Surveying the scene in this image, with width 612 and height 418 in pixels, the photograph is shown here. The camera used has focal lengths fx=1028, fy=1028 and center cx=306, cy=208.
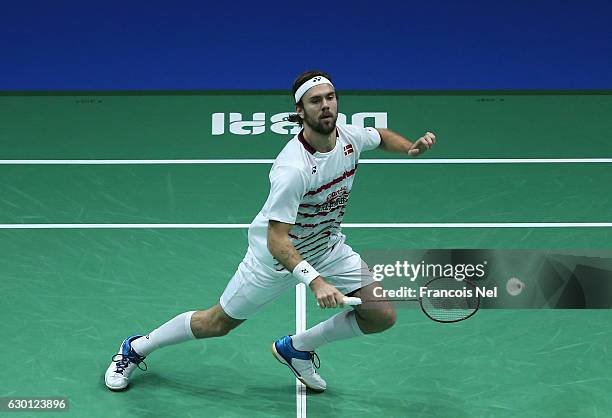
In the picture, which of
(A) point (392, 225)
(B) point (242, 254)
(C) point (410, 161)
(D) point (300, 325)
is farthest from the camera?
(C) point (410, 161)

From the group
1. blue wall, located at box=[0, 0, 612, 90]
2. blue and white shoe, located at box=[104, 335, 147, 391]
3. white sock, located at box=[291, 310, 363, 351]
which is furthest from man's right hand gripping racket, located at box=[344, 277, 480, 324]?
blue wall, located at box=[0, 0, 612, 90]

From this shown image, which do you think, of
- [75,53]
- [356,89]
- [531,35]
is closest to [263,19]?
[356,89]

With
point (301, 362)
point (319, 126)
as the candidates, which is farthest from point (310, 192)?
point (301, 362)

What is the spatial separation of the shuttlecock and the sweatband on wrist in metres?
1.37

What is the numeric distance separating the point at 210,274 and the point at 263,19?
3598 millimetres

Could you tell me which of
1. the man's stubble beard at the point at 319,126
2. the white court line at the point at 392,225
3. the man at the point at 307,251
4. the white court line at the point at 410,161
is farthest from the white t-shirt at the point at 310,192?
the white court line at the point at 410,161

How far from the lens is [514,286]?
6.41m

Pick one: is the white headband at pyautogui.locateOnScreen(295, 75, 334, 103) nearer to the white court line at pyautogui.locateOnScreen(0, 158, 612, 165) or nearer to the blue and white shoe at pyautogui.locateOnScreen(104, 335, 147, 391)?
the blue and white shoe at pyautogui.locateOnScreen(104, 335, 147, 391)

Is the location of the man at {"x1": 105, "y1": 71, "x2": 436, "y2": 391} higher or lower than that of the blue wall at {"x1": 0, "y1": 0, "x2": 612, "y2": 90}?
lower

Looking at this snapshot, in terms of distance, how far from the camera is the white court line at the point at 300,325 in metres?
6.72

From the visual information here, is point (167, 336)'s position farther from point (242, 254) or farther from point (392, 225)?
point (392, 225)

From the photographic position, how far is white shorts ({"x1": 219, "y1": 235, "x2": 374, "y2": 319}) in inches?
251

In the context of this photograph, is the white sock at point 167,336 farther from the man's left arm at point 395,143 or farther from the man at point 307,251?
the man's left arm at point 395,143

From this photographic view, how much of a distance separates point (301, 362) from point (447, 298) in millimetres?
1229
